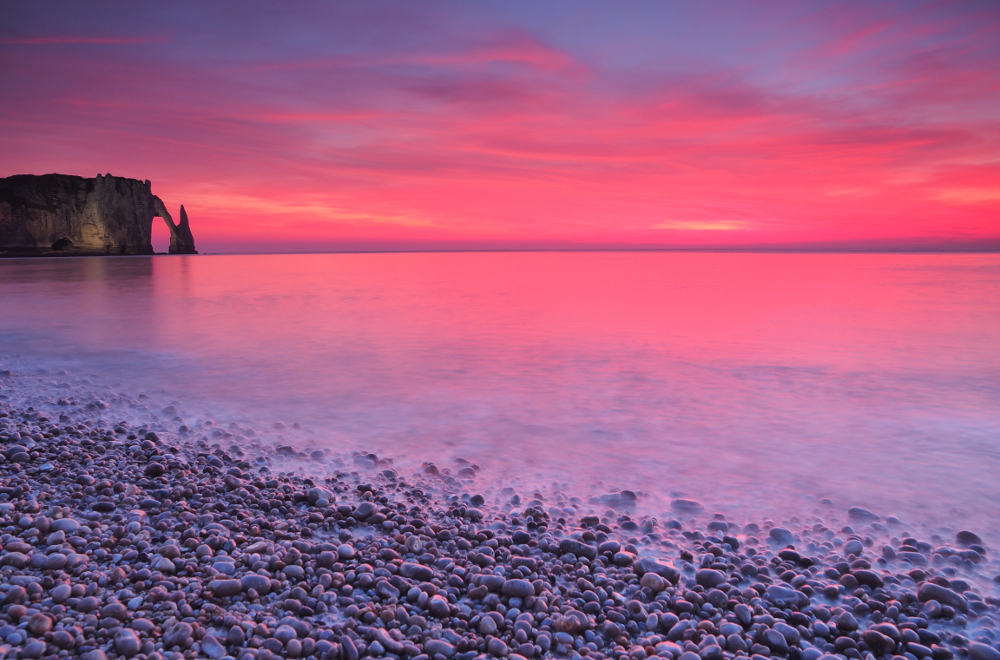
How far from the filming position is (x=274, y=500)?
138 inches

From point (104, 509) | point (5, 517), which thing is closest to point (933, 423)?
point (104, 509)

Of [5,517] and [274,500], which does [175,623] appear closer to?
[274,500]

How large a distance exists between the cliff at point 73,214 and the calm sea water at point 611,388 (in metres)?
68.2

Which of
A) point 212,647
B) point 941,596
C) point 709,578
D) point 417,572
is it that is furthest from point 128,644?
point 941,596

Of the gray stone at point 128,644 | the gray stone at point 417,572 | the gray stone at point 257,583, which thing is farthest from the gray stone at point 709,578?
the gray stone at point 128,644

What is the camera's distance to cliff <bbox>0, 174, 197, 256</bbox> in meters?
65.3

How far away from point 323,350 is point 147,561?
724 cm

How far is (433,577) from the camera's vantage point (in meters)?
2.70

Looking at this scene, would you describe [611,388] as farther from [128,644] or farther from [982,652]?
[128,644]

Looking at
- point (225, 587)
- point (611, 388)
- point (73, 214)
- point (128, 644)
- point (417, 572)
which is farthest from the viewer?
point (73, 214)

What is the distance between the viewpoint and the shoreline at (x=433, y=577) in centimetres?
224

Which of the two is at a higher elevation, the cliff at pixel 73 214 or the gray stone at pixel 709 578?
the cliff at pixel 73 214

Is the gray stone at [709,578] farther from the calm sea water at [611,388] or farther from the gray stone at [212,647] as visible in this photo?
the gray stone at [212,647]

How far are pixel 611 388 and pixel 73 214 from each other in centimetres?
8550
